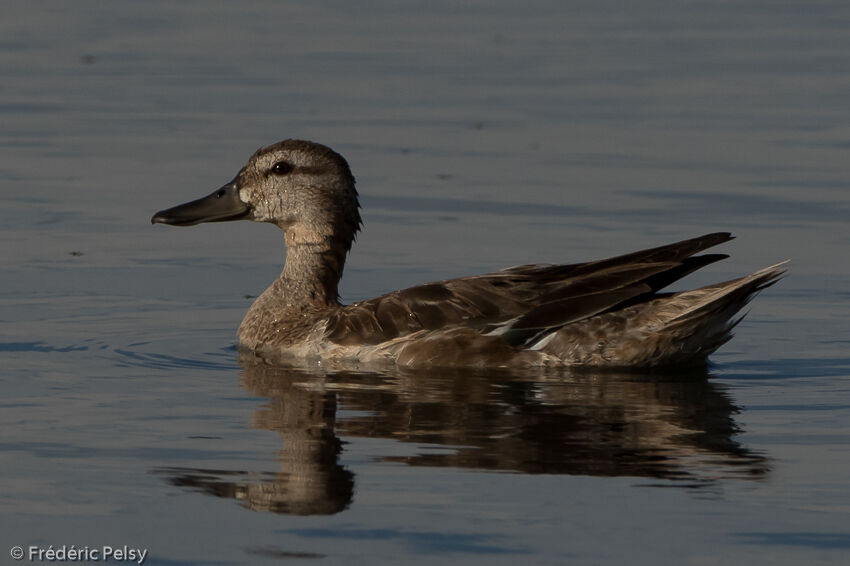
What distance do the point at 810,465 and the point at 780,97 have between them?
10.9 metres

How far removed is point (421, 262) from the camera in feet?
41.2

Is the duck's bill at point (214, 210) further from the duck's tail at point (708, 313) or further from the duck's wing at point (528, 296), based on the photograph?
the duck's tail at point (708, 313)

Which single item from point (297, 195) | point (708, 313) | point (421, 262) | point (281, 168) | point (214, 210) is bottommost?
point (708, 313)

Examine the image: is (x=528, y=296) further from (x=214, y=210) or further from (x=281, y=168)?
(x=214, y=210)

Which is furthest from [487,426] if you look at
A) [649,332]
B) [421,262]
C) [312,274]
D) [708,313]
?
[421,262]

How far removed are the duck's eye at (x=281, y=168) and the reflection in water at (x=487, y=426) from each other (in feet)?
5.24

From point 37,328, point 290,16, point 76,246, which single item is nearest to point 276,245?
point 76,246

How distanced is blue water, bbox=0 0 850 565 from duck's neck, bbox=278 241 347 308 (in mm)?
495

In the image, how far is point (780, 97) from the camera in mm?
17938

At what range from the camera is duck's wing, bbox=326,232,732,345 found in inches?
398

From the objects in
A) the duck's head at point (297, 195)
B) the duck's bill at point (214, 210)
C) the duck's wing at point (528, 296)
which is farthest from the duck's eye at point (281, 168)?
the duck's wing at point (528, 296)

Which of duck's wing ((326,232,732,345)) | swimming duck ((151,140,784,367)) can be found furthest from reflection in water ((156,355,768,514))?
duck's wing ((326,232,732,345))

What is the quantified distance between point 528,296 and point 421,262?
244cm

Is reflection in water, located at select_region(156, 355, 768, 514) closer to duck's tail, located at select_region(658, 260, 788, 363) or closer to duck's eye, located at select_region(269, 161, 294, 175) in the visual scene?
duck's tail, located at select_region(658, 260, 788, 363)
